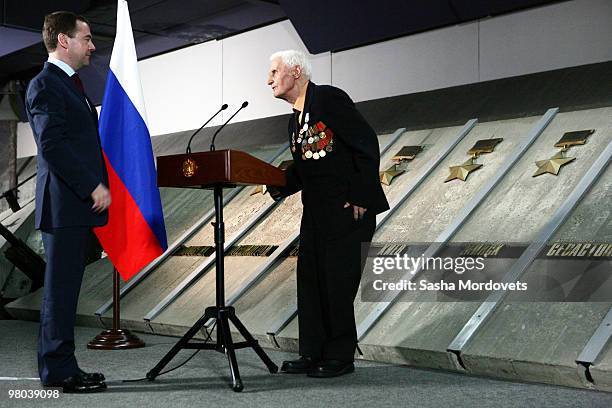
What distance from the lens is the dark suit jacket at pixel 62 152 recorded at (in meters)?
2.98

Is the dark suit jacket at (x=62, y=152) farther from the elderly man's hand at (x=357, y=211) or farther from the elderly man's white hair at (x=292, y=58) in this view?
the elderly man's hand at (x=357, y=211)

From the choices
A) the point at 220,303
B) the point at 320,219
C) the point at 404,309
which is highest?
the point at 320,219

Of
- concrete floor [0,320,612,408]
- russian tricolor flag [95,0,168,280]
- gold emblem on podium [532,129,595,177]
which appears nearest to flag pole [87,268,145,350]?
concrete floor [0,320,612,408]

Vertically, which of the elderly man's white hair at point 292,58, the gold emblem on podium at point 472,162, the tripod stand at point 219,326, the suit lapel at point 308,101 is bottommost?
the tripod stand at point 219,326

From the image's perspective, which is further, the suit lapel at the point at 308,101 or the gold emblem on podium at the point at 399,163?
the gold emblem on podium at the point at 399,163

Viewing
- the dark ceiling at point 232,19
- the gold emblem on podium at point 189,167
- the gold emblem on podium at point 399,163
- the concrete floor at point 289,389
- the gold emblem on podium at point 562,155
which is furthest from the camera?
the dark ceiling at point 232,19

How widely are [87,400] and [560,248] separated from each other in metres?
2.33

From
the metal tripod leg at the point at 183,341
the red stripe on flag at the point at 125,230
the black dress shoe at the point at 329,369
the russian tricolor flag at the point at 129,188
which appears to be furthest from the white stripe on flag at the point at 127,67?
the black dress shoe at the point at 329,369

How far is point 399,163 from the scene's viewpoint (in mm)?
5180

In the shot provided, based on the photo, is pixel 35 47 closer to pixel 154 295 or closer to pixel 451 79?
pixel 154 295

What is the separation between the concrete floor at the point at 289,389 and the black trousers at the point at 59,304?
13 centimetres

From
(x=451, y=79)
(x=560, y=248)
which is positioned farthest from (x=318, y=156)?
(x=451, y=79)

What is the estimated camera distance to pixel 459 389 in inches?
125

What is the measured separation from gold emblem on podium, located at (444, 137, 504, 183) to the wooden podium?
5.25ft
